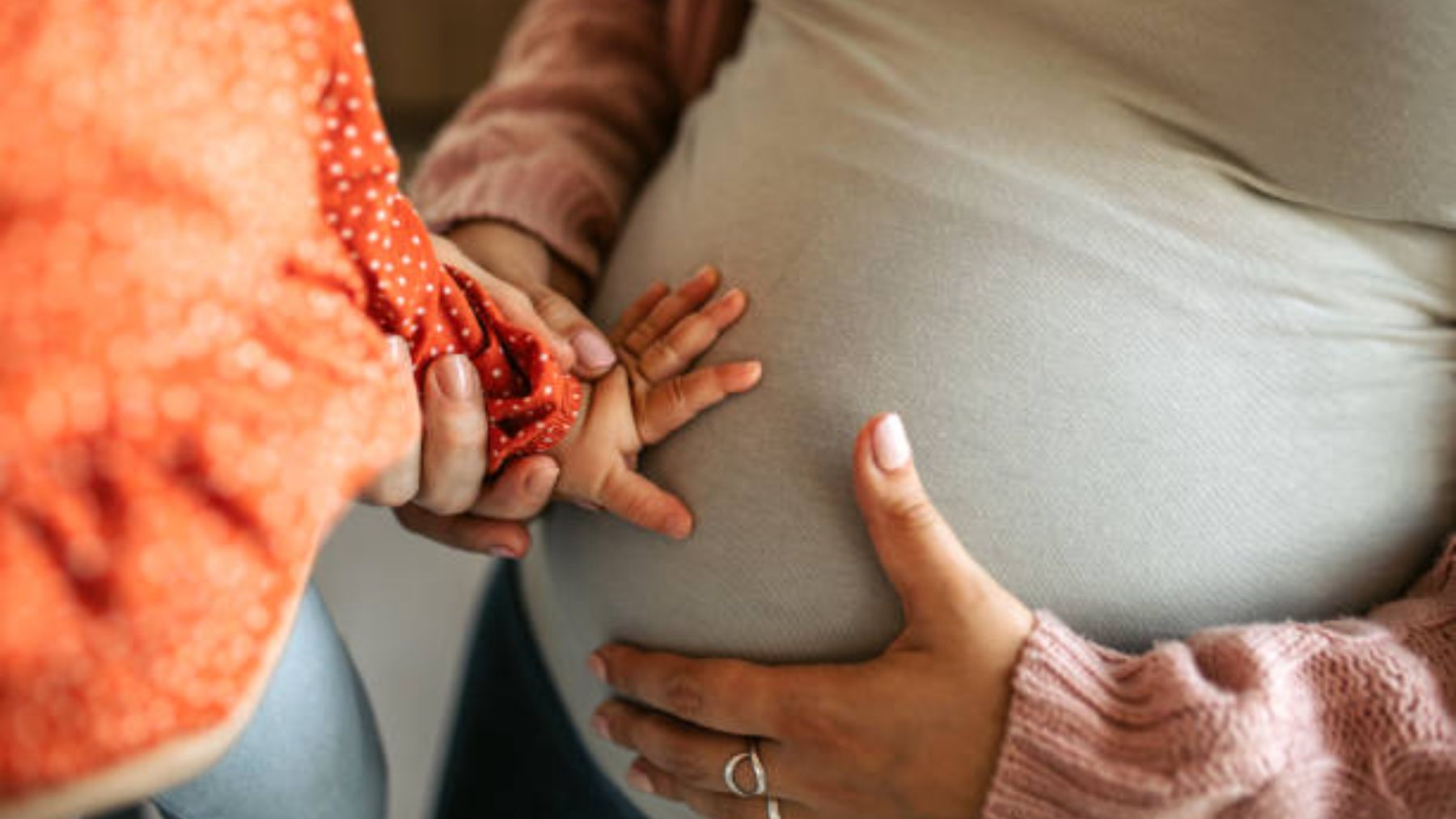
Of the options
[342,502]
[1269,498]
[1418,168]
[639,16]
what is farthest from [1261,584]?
[639,16]

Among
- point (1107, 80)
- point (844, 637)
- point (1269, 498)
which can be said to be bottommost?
point (844, 637)

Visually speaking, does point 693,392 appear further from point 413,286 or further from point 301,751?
point 301,751

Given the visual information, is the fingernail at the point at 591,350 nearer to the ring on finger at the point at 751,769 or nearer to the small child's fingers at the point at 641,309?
the small child's fingers at the point at 641,309

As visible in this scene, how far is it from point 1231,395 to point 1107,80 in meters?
0.19

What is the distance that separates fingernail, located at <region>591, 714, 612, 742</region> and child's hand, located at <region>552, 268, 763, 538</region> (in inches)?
5.6

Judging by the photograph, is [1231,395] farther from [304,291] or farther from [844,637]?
[304,291]

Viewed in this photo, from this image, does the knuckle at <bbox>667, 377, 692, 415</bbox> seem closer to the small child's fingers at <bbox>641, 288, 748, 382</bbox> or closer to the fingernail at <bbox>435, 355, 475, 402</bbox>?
the small child's fingers at <bbox>641, 288, 748, 382</bbox>

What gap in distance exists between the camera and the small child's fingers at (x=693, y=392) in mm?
583

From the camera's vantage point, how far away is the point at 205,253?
15.2 inches

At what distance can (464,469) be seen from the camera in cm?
56

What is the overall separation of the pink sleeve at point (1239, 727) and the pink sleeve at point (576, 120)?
44 centimetres

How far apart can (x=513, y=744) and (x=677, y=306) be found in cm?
38

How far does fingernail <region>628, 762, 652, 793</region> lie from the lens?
0.65m

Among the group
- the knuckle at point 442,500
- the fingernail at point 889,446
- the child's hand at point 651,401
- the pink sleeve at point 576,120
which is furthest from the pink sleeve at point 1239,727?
the pink sleeve at point 576,120
